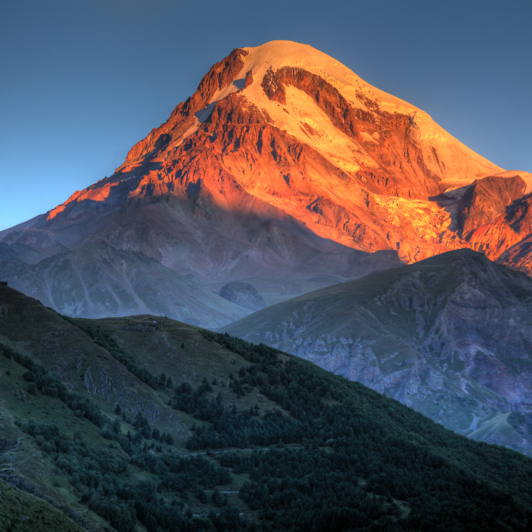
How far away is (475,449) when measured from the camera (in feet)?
331

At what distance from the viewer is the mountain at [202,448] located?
50.3 metres

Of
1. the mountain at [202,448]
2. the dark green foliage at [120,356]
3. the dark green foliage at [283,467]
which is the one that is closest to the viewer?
the mountain at [202,448]

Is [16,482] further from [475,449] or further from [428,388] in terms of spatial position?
[428,388]

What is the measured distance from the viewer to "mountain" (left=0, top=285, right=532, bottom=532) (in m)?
50.3

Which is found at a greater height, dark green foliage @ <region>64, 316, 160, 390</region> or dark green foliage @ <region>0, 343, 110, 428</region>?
dark green foliage @ <region>64, 316, 160, 390</region>

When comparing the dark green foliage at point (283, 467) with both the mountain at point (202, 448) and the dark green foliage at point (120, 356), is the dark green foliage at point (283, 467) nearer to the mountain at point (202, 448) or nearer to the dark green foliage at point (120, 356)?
the mountain at point (202, 448)

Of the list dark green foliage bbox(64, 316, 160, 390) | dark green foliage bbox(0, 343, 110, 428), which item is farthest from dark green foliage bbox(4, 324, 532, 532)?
dark green foliage bbox(64, 316, 160, 390)

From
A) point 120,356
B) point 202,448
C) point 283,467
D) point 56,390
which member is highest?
point 120,356

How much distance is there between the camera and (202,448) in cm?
7669

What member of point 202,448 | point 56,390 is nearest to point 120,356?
point 202,448

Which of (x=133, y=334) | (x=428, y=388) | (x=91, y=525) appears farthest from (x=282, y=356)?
(x=428, y=388)

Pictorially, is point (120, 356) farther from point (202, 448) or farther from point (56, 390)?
point (56, 390)

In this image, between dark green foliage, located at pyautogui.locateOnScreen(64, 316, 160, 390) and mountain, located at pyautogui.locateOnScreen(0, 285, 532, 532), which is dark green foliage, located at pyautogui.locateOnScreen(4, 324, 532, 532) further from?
dark green foliage, located at pyautogui.locateOnScreen(64, 316, 160, 390)

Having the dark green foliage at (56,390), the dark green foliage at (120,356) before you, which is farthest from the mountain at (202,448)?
the dark green foliage at (120,356)
